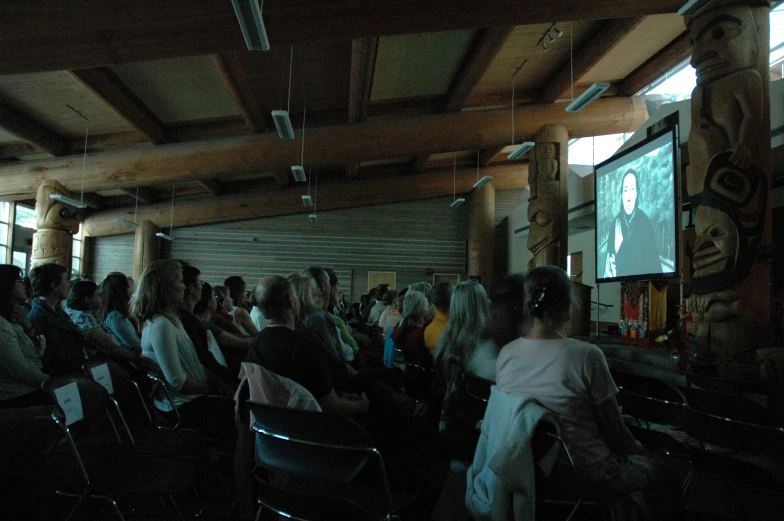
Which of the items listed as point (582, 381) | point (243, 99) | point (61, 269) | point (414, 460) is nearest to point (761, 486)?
point (582, 381)

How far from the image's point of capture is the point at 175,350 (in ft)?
10.3

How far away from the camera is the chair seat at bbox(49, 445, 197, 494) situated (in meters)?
2.04

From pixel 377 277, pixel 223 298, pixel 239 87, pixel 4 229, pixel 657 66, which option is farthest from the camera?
pixel 377 277

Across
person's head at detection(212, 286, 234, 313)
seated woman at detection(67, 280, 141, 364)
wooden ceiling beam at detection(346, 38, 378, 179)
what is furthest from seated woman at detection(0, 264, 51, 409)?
wooden ceiling beam at detection(346, 38, 378, 179)

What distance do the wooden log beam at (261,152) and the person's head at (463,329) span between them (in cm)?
644

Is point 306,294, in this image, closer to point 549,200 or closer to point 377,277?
point 549,200

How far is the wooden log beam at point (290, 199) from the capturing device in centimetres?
1345

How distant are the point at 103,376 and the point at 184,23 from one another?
3315mm

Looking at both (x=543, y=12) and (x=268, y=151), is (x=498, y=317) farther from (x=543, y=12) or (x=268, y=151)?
(x=268, y=151)

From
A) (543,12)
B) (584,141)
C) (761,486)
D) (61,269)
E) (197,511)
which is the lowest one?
(197,511)

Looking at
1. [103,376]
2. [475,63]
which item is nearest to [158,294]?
[103,376]

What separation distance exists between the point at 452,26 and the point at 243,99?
3658 mm

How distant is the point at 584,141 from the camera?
A: 42.8 ft

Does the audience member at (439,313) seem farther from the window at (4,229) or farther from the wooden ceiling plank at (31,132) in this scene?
the window at (4,229)
